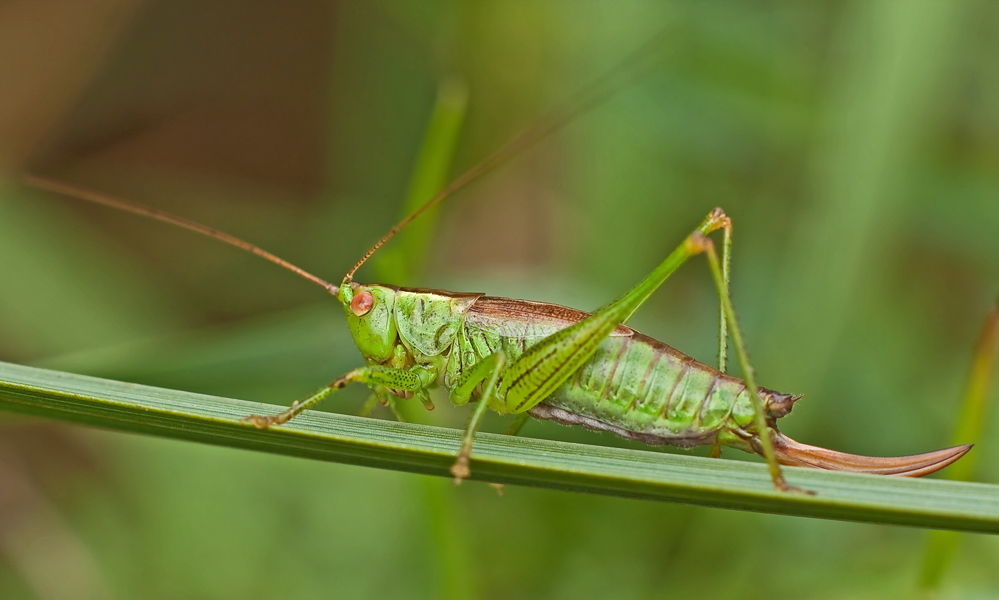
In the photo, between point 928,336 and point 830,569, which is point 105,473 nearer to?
point 830,569

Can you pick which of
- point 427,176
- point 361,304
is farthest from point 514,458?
point 427,176

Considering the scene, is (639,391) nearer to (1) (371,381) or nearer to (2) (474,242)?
(1) (371,381)

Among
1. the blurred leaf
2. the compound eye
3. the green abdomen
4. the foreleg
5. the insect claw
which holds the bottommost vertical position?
the insect claw

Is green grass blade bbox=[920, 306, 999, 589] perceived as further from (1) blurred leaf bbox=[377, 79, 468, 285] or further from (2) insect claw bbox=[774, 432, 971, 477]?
(1) blurred leaf bbox=[377, 79, 468, 285]

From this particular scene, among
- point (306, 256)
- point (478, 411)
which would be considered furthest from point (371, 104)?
point (478, 411)

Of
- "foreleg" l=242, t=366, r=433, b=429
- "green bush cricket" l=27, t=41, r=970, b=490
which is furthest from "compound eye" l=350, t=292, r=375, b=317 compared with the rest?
"foreleg" l=242, t=366, r=433, b=429

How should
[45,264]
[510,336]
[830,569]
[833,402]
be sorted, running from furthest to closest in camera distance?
[45,264], [833,402], [830,569], [510,336]

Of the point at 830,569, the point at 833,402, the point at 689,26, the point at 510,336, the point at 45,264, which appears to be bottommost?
the point at 830,569
